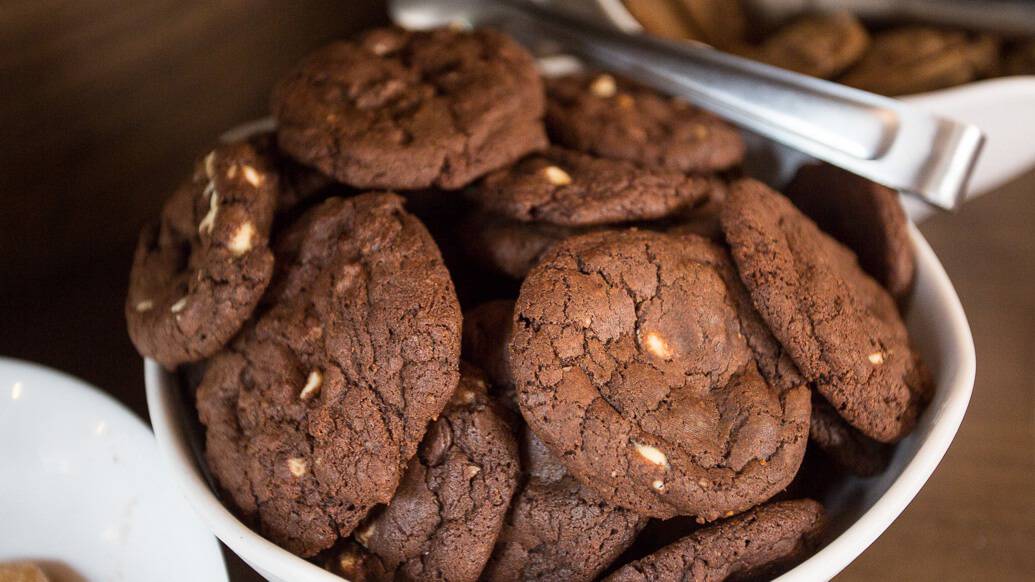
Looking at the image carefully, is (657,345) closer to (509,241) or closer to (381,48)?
(509,241)

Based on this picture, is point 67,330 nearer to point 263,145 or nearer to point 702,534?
point 263,145

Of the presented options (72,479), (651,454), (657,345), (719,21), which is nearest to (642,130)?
(657,345)

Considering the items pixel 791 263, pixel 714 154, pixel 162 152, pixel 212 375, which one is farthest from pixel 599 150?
pixel 162 152

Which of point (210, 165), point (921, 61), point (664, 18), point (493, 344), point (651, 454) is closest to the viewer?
point (651, 454)

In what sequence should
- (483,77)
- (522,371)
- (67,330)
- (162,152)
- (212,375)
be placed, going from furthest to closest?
(162,152), (67,330), (483,77), (212,375), (522,371)

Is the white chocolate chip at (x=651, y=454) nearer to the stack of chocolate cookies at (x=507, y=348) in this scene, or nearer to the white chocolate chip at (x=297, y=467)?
the stack of chocolate cookies at (x=507, y=348)

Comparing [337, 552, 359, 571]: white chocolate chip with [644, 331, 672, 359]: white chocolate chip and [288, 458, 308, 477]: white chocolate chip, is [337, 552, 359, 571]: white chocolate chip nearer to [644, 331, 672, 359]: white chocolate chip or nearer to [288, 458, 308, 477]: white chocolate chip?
[288, 458, 308, 477]: white chocolate chip

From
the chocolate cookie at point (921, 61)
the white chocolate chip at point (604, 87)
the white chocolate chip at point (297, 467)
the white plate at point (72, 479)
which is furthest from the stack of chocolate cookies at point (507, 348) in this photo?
the chocolate cookie at point (921, 61)
